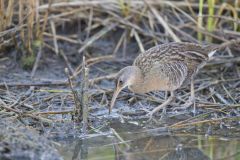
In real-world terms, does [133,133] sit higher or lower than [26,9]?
lower

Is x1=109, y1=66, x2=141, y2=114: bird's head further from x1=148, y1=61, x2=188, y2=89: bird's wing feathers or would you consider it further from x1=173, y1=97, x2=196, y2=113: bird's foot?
x1=173, y1=97, x2=196, y2=113: bird's foot

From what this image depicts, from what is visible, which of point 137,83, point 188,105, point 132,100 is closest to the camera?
point 137,83

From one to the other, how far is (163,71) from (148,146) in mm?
1264

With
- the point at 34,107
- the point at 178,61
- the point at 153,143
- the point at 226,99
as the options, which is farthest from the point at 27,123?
the point at 226,99

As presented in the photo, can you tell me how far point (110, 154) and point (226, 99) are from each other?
2.10m

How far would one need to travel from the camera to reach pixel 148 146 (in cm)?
576

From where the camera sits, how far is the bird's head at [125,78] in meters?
6.47

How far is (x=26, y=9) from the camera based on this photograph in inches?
311

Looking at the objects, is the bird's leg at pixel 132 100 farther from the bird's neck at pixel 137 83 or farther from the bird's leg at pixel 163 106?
the bird's leg at pixel 163 106

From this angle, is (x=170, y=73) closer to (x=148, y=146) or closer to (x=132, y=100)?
(x=132, y=100)

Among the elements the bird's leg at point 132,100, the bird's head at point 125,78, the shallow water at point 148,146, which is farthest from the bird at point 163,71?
the shallow water at point 148,146

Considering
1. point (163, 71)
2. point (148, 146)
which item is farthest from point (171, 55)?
point (148, 146)

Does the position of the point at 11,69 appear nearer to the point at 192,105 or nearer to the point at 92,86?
the point at 92,86

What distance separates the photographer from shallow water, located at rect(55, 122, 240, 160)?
18.0 ft
